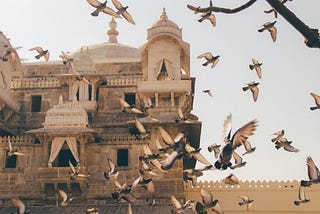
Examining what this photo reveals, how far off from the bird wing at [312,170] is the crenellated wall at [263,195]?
47.0 ft

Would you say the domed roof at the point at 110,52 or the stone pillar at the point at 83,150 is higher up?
the domed roof at the point at 110,52

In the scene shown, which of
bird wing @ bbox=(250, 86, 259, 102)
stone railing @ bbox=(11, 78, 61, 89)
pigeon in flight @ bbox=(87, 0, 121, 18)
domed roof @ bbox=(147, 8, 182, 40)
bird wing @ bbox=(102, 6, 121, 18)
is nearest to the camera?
pigeon in flight @ bbox=(87, 0, 121, 18)

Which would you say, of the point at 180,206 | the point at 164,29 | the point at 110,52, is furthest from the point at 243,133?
the point at 110,52

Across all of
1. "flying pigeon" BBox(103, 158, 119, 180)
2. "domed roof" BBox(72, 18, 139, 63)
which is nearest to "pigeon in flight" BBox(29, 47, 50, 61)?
"flying pigeon" BBox(103, 158, 119, 180)

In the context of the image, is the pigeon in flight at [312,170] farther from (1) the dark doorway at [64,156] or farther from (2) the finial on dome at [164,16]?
(2) the finial on dome at [164,16]

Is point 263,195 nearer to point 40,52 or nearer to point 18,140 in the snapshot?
point 18,140

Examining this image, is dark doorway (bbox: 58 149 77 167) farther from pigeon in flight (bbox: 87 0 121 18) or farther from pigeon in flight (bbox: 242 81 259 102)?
pigeon in flight (bbox: 87 0 121 18)

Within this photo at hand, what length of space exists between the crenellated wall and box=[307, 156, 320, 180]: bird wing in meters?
14.3

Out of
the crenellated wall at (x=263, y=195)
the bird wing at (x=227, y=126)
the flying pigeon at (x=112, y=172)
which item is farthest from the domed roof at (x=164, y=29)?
the bird wing at (x=227, y=126)

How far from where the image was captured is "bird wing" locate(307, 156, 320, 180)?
7207mm

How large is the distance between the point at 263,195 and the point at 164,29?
8.78 m

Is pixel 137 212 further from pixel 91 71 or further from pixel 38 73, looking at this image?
pixel 38 73

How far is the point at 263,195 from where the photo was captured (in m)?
21.6

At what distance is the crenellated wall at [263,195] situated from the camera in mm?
21328
